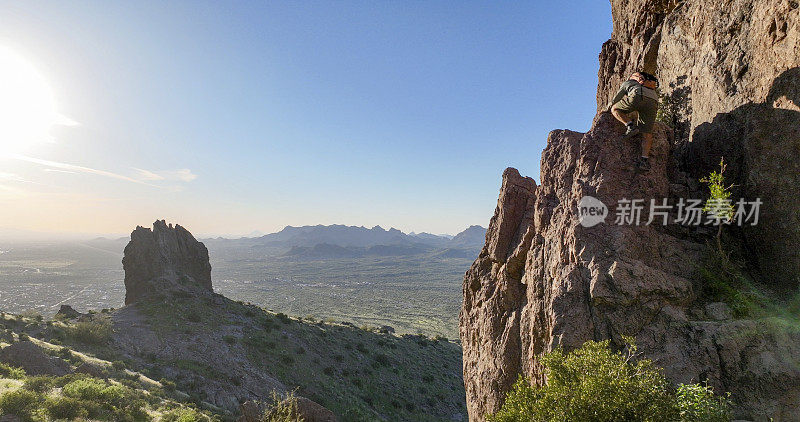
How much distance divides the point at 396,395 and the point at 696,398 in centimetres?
3486

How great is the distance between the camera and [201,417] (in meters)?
20.1

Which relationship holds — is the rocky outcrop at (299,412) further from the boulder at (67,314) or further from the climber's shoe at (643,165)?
the boulder at (67,314)

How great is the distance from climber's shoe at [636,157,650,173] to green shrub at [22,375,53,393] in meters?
29.1

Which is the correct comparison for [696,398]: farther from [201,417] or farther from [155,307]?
[155,307]

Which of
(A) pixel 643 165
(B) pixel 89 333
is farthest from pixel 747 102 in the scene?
(B) pixel 89 333

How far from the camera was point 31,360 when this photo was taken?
20328 millimetres

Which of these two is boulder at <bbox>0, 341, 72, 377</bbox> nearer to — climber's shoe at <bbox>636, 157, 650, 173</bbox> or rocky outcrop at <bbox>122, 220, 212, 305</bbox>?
rocky outcrop at <bbox>122, 220, 212, 305</bbox>

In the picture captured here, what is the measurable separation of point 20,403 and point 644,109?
2805 cm

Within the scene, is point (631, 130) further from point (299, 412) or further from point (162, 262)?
point (162, 262)

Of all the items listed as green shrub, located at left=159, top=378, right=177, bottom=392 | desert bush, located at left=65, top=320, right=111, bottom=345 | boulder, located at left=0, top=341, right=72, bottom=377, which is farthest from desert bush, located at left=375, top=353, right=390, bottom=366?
boulder, located at left=0, top=341, right=72, bottom=377

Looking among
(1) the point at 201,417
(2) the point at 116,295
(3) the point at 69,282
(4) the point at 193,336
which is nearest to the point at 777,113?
(1) the point at 201,417

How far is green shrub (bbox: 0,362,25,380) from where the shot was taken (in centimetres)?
1808

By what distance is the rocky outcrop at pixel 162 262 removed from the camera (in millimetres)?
43219

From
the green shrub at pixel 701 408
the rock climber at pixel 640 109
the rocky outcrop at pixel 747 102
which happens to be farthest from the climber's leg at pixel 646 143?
the green shrub at pixel 701 408
